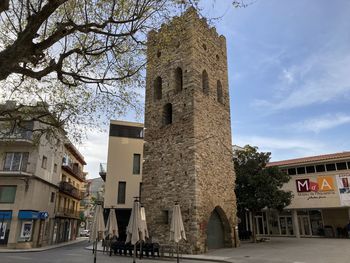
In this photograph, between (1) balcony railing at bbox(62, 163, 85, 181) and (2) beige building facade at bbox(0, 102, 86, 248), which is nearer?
(2) beige building facade at bbox(0, 102, 86, 248)

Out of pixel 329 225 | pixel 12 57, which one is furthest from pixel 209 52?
pixel 329 225

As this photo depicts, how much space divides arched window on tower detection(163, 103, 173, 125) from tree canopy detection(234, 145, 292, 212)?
21.8 ft

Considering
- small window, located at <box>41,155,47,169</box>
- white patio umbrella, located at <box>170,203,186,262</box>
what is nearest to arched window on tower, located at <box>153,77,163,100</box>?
white patio umbrella, located at <box>170,203,186,262</box>

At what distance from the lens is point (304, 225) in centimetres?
2656

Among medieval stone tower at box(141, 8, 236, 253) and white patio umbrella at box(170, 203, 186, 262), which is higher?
medieval stone tower at box(141, 8, 236, 253)

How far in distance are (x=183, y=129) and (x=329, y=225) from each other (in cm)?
1688

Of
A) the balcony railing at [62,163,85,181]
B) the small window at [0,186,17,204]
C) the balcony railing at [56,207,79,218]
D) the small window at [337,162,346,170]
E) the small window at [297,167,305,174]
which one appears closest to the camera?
the small window at [0,186,17,204]

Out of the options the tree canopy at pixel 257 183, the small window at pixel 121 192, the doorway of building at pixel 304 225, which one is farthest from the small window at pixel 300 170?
the small window at pixel 121 192

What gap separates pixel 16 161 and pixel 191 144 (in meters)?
15.0

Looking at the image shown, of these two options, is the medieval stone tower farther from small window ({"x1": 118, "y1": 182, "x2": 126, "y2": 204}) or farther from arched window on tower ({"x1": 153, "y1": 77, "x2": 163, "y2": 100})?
small window ({"x1": 118, "y1": 182, "x2": 126, "y2": 204})

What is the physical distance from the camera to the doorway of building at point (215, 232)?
1698cm

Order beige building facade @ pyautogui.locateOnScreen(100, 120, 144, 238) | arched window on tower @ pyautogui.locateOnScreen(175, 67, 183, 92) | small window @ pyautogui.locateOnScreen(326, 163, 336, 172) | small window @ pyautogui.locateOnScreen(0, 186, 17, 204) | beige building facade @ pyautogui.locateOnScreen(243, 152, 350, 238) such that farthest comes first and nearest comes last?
small window @ pyautogui.locateOnScreen(326, 163, 336, 172), beige building facade @ pyautogui.locateOnScreen(100, 120, 144, 238), beige building facade @ pyautogui.locateOnScreen(243, 152, 350, 238), small window @ pyautogui.locateOnScreen(0, 186, 17, 204), arched window on tower @ pyautogui.locateOnScreen(175, 67, 183, 92)

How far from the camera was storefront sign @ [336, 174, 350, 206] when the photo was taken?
2312 cm

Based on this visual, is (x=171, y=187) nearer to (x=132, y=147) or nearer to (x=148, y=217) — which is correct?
(x=148, y=217)
